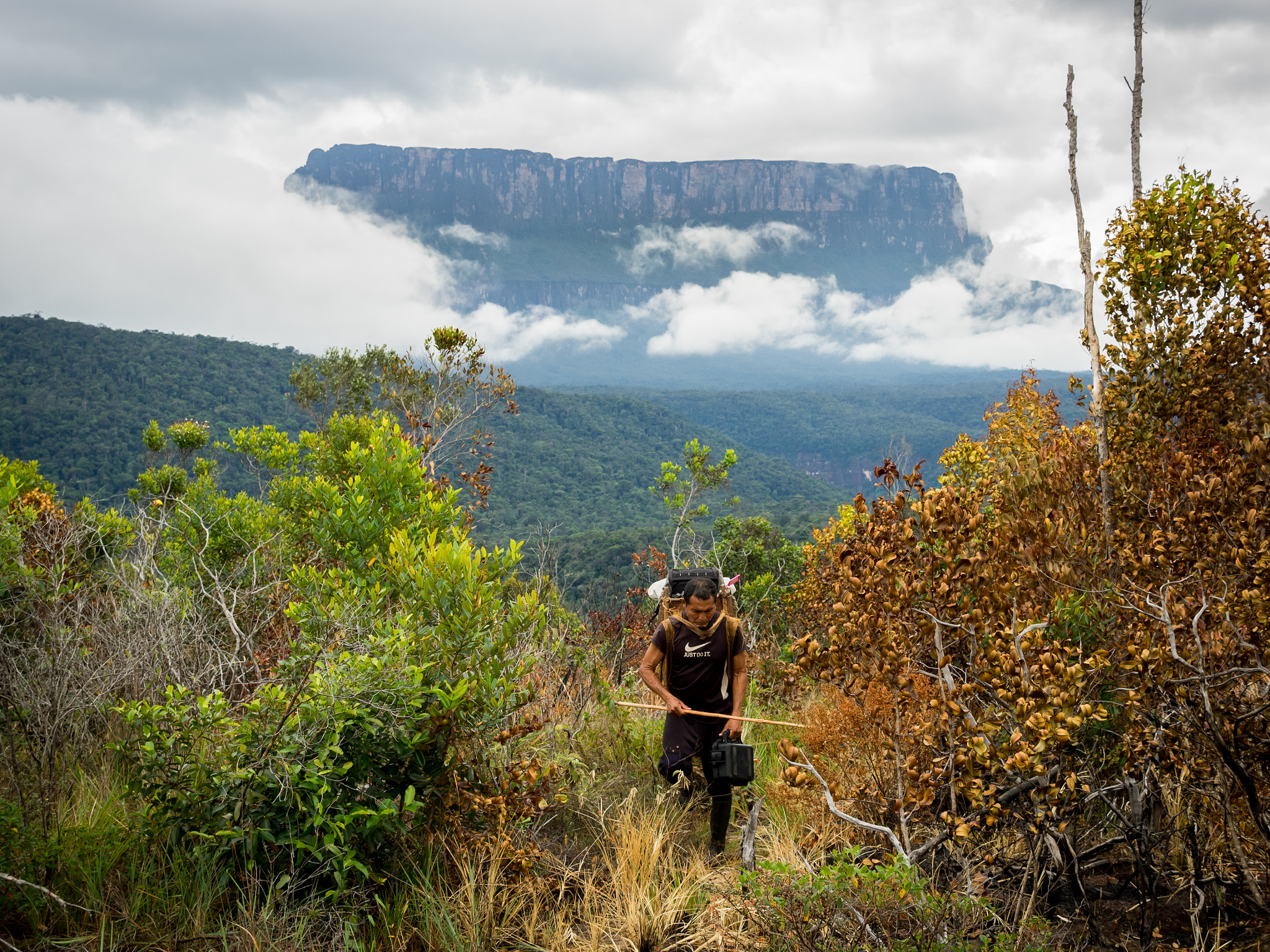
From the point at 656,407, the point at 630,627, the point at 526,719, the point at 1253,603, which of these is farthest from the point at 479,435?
the point at 656,407

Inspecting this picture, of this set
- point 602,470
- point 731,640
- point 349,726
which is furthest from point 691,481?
point 602,470

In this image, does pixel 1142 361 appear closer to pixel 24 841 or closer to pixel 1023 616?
pixel 1023 616

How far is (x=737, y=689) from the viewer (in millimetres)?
4613

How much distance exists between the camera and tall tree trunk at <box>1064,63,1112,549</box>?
4.64 meters

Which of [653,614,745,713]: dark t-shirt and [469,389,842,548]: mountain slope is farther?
[469,389,842,548]: mountain slope

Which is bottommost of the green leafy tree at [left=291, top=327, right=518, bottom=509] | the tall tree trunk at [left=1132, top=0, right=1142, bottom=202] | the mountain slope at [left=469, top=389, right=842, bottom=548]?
the mountain slope at [left=469, top=389, right=842, bottom=548]

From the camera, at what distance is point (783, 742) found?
3.32m

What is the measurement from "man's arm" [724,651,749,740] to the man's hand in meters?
0.25

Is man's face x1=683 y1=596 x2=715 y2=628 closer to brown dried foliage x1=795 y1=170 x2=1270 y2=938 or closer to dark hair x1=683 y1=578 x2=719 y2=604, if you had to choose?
dark hair x1=683 y1=578 x2=719 y2=604

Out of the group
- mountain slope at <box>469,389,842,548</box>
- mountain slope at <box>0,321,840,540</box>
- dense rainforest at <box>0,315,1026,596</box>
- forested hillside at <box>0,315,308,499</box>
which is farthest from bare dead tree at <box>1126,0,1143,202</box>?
forested hillside at <box>0,315,308,499</box>

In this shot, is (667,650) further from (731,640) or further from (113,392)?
(113,392)

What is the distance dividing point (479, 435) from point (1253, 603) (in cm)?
912

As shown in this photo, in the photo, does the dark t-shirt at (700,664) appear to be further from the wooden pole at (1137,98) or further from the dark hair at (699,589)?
the wooden pole at (1137,98)

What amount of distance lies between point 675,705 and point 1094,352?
3.36 m
